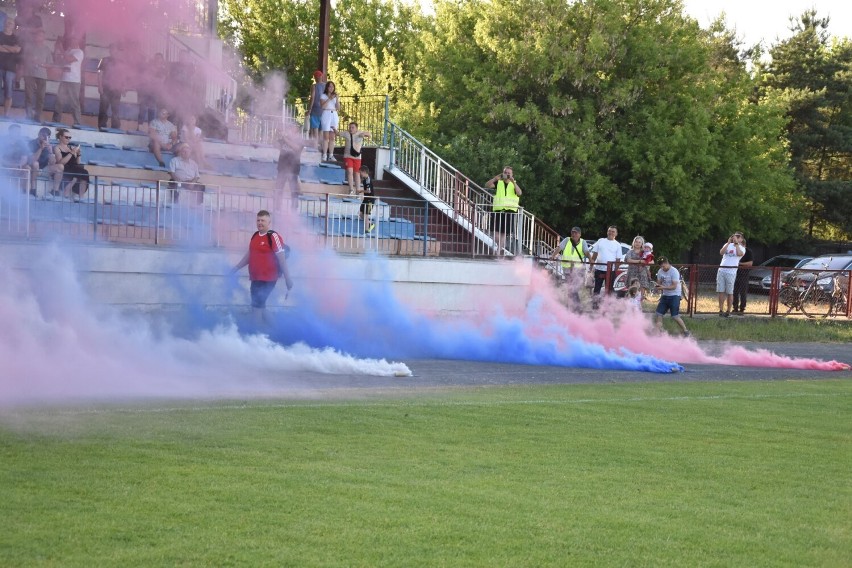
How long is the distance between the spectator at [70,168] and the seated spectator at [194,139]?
2.57 metres

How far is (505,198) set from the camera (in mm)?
24953

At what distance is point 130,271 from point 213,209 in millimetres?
1966

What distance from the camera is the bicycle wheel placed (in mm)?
27141

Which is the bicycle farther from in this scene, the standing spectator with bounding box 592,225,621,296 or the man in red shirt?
the man in red shirt

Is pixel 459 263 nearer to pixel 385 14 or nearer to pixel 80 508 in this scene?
pixel 80 508

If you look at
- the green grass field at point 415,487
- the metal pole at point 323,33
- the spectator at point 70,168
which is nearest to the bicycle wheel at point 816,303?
the metal pole at point 323,33

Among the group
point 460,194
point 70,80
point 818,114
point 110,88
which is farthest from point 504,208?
point 818,114

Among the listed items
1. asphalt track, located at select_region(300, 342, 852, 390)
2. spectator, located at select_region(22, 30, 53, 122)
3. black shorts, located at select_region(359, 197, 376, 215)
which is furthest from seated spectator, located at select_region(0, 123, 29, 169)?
asphalt track, located at select_region(300, 342, 852, 390)

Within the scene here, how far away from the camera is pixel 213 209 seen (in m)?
19.9

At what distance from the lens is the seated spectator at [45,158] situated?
18328 mm

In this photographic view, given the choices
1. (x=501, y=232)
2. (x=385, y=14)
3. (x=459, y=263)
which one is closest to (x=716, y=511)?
(x=459, y=263)

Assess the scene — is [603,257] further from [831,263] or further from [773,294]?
[831,263]

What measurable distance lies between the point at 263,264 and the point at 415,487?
9679 millimetres

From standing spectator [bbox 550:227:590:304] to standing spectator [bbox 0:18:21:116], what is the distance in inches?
439
